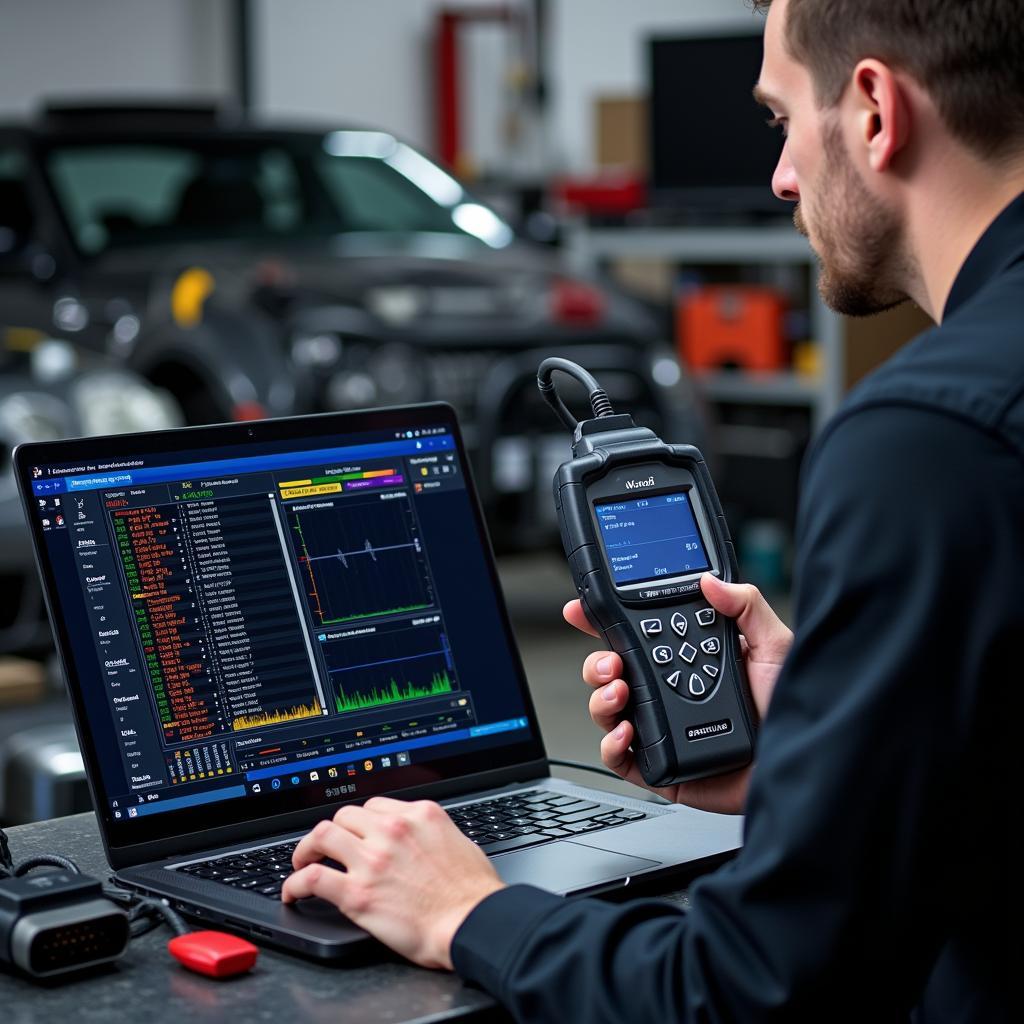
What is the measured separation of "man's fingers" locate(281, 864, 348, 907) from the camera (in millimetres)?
1273

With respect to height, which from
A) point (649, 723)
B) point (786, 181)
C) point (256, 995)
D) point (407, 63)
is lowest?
point (256, 995)

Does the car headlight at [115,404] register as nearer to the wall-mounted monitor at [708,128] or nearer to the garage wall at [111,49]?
the wall-mounted monitor at [708,128]

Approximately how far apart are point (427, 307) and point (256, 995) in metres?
4.33

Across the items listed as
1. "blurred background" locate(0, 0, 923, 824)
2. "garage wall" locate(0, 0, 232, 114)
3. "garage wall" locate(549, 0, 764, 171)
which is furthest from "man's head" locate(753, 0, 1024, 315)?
"garage wall" locate(549, 0, 764, 171)

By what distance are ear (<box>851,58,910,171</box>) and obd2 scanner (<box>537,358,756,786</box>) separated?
0.38 meters

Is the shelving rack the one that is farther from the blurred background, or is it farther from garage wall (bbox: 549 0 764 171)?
garage wall (bbox: 549 0 764 171)

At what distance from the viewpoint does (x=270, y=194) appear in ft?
19.3

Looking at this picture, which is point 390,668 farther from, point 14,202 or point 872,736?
point 14,202

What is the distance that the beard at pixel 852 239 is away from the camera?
1.20 meters

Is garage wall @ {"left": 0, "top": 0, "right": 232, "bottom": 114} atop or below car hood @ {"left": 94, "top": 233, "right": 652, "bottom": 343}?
atop

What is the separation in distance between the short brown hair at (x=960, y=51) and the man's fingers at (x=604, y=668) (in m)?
0.47

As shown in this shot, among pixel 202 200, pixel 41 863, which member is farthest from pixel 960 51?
pixel 202 200

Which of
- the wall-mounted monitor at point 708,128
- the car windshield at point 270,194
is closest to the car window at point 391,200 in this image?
the car windshield at point 270,194

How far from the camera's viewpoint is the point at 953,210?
116 centimetres
